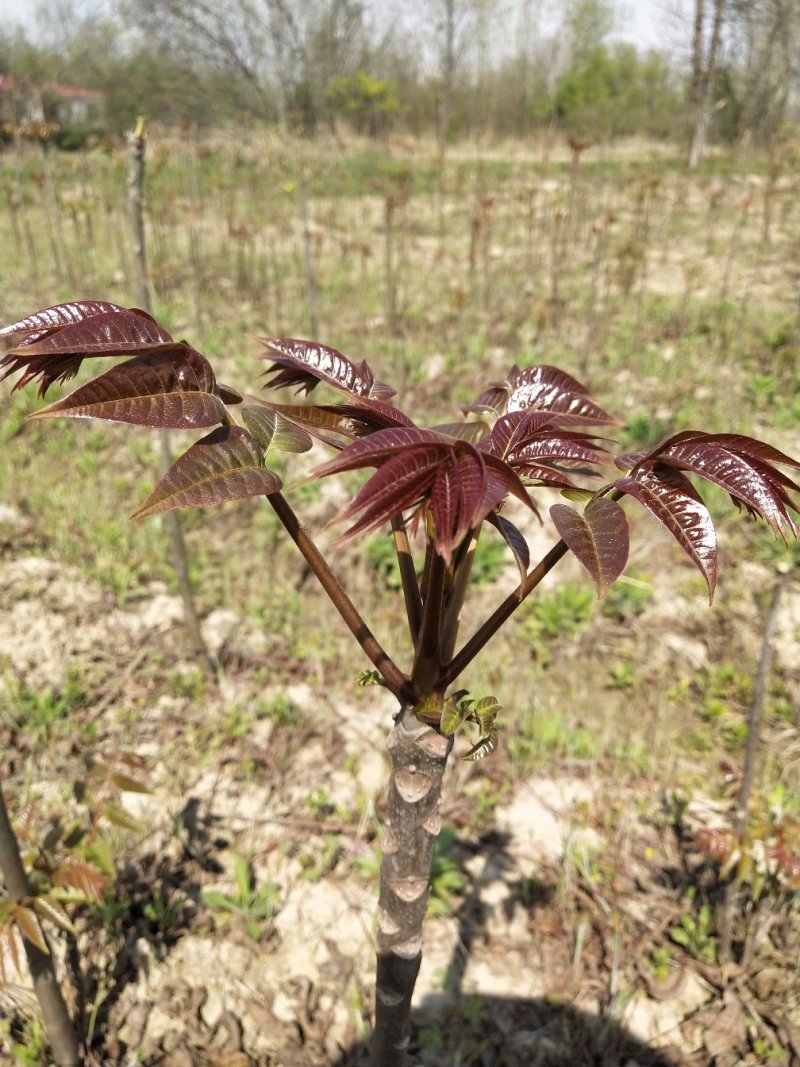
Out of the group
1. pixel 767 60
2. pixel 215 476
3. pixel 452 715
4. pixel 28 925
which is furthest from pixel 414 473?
pixel 767 60

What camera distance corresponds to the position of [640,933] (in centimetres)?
196

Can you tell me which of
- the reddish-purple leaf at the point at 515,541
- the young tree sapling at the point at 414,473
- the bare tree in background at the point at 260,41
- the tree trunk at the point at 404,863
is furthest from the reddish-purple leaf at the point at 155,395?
the bare tree in background at the point at 260,41

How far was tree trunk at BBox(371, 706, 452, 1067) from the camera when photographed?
0.84 m

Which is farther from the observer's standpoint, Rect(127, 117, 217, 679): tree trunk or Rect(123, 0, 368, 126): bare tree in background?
Rect(123, 0, 368, 126): bare tree in background

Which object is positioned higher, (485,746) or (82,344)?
(82,344)

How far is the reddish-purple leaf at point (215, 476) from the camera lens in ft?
2.04

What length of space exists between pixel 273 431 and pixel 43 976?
132 cm

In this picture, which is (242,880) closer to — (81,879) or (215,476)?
(81,879)

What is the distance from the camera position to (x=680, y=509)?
2.18 feet

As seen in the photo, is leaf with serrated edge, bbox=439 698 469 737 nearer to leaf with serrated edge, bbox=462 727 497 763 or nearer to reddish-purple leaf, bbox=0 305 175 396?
leaf with serrated edge, bbox=462 727 497 763

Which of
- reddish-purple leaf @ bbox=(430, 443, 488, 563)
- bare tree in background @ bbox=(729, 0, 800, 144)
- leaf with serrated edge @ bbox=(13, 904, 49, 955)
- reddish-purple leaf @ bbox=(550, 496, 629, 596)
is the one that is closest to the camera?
reddish-purple leaf @ bbox=(430, 443, 488, 563)

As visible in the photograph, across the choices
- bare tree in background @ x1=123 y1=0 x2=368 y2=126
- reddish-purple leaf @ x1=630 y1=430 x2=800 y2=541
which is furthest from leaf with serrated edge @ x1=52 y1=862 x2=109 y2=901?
bare tree in background @ x1=123 y1=0 x2=368 y2=126

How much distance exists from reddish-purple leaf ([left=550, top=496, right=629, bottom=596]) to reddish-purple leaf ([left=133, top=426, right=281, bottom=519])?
285 mm

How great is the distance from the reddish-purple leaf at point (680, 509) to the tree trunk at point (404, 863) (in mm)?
365
